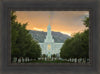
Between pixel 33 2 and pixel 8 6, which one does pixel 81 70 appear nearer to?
pixel 33 2

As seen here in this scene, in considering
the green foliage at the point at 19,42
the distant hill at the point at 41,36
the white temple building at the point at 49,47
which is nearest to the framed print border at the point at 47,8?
the green foliage at the point at 19,42

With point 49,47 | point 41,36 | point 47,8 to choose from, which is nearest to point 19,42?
point 41,36

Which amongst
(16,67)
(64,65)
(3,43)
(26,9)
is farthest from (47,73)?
(26,9)

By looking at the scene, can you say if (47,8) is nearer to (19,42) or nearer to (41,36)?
(19,42)

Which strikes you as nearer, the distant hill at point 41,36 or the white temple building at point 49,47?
the distant hill at point 41,36

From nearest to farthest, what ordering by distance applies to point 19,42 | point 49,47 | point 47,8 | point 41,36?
point 47,8
point 19,42
point 41,36
point 49,47

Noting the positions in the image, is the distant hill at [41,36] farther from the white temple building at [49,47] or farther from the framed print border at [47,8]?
the framed print border at [47,8]

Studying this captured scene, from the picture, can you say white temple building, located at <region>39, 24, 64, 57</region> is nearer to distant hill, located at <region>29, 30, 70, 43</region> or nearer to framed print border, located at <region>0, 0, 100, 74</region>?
distant hill, located at <region>29, 30, 70, 43</region>

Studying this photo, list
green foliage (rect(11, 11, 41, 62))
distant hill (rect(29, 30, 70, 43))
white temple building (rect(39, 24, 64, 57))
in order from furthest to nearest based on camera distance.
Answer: white temple building (rect(39, 24, 64, 57)), distant hill (rect(29, 30, 70, 43)), green foliage (rect(11, 11, 41, 62))

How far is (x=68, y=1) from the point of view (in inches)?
133

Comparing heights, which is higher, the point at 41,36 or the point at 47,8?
the point at 47,8

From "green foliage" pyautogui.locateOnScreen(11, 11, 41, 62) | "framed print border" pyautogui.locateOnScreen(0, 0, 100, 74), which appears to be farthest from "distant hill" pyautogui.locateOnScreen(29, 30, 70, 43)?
"framed print border" pyautogui.locateOnScreen(0, 0, 100, 74)

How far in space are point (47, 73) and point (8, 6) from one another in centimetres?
144

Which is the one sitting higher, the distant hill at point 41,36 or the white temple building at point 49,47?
the distant hill at point 41,36
